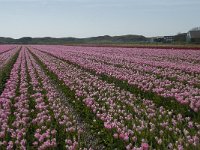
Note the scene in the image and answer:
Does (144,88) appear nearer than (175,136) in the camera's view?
No

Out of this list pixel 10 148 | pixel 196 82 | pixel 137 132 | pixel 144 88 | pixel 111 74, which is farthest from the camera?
pixel 111 74

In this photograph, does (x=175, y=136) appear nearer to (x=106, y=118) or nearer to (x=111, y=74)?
(x=106, y=118)

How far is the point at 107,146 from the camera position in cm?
753

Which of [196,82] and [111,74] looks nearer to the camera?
[196,82]

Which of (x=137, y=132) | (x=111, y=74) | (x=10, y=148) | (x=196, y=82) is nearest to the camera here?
(x=10, y=148)

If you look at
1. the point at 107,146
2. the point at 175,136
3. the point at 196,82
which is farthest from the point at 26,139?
the point at 196,82

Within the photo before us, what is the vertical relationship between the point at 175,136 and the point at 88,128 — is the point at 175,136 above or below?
above

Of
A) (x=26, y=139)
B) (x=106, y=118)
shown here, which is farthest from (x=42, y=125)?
(x=106, y=118)

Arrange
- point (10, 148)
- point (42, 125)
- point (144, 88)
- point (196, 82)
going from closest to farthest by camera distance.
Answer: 1. point (10, 148)
2. point (42, 125)
3. point (144, 88)
4. point (196, 82)

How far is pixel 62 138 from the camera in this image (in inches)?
285

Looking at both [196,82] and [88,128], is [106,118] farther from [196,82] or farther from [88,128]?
[196,82]

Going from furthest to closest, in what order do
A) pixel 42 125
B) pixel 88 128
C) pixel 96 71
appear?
pixel 96 71
pixel 88 128
pixel 42 125

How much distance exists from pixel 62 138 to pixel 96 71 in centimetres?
1241

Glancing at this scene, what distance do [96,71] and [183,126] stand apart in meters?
12.5
